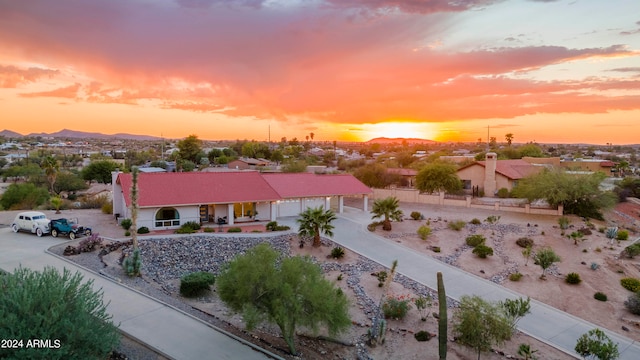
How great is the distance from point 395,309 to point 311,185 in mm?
20903

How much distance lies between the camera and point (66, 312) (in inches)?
429

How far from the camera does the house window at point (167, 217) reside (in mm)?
30905

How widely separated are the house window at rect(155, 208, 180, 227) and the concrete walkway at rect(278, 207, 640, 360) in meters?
9.16

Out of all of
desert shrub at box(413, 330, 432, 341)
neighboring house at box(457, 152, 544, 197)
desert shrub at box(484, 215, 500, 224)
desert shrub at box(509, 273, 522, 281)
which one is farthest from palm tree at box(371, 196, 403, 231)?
neighboring house at box(457, 152, 544, 197)

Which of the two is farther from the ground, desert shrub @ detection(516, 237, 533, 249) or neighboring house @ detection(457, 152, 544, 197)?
neighboring house @ detection(457, 152, 544, 197)

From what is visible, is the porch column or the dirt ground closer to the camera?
the dirt ground

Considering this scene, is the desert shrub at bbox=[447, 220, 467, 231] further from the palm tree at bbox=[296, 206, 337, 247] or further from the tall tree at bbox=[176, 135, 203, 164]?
the tall tree at bbox=[176, 135, 203, 164]

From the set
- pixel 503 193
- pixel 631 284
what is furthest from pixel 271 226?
pixel 503 193

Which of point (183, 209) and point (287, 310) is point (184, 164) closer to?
point (183, 209)

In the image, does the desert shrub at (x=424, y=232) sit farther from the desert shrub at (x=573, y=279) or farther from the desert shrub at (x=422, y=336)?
the desert shrub at (x=422, y=336)

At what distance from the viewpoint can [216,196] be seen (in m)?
32.8

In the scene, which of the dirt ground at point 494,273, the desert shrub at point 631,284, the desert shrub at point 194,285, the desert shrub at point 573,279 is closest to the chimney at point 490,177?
the dirt ground at point 494,273

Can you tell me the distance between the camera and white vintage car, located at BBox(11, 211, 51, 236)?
27719 millimetres

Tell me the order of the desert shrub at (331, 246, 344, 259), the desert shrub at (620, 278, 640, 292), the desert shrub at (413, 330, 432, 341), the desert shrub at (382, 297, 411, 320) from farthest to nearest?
the desert shrub at (331, 246, 344, 259), the desert shrub at (620, 278, 640, 292), the desert shrub at (382, 297, 411, 320), the desert shrub at (413, 330, 432, 341)
